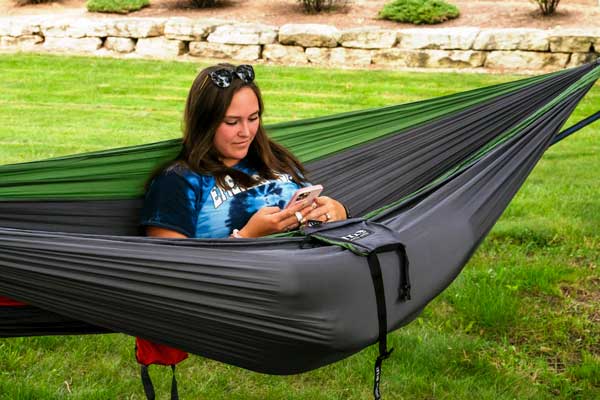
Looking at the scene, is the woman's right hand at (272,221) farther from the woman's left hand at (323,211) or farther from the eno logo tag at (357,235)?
the eno logo tag at (357,235)

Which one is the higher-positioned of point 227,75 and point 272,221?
point 227,75

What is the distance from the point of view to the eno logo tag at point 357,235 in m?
1.79

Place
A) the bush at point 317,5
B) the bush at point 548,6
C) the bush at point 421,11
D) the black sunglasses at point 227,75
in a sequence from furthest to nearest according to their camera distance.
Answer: the bush at point 317,5, the bush at point 421,11, the bush at point 548,6, the black sunglasses at point 227,75

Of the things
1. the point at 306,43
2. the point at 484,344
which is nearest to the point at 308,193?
the point at 484,344

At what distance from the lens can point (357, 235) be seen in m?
1.82

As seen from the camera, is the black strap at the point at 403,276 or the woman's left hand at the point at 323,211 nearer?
the black strap at the point at 403,276

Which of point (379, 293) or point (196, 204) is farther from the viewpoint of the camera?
point (196, 204)

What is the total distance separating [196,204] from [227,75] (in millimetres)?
315

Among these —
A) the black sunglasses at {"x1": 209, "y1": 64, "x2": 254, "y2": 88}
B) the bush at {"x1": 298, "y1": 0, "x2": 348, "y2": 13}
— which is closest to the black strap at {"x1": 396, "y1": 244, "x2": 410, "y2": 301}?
the black sunglasses at {"x1": 209, "y1": 64, "x2": 254, "y2": 88}

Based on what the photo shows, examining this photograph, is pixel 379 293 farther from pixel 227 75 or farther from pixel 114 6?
pixel 114 6

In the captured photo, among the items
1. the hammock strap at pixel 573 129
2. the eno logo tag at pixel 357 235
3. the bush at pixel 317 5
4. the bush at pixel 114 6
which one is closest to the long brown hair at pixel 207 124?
the eno logo tag at pixel 357 235

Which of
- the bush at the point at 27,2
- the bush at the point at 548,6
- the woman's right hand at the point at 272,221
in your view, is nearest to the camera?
the woman's right hand at the point at 272,221

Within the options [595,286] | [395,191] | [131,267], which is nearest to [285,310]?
[131,267]

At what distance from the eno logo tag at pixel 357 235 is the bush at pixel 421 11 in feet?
24.6
